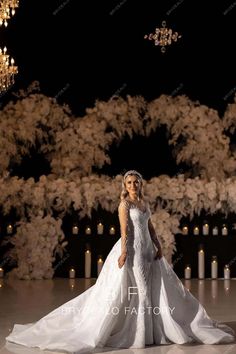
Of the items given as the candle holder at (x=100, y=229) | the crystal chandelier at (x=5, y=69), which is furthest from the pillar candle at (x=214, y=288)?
the crystal chandelier at (x=5, y=69)

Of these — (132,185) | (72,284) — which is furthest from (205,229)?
(132,185)

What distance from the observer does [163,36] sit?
1455cm

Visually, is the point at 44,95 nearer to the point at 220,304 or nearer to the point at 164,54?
the point at 164,54

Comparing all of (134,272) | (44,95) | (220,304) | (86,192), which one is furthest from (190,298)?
(44,95)

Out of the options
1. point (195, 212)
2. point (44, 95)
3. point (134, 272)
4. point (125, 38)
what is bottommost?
point (134, 272)

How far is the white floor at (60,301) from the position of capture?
23.2ft

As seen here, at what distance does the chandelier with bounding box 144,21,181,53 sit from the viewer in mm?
14539

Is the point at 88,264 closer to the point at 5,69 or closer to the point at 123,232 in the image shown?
the point at 5,69

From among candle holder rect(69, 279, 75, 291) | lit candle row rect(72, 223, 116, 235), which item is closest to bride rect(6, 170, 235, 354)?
candle holder rect(69, 279, 75, 291)

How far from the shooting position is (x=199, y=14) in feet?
48.4

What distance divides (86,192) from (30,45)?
12.0ft

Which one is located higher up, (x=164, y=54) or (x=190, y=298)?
(x=164, y=54)

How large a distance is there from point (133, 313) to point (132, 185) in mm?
1026

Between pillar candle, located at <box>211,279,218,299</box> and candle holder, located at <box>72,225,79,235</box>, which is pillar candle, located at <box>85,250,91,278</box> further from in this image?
pillar candle, located at <box>211,279,218,299</box>
